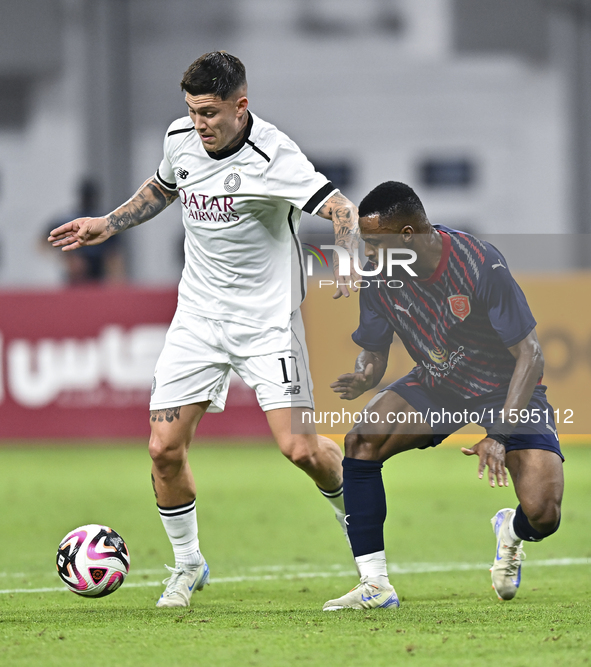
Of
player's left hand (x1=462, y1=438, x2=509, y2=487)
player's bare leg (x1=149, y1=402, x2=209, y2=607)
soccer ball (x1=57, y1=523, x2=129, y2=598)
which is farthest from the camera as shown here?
player's bare leg (x1=149, y1=402, x2=209, y2=607)

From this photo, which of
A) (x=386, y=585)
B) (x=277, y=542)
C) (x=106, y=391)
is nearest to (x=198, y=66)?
(x=386, y=585)

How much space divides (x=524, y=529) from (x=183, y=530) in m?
1.53

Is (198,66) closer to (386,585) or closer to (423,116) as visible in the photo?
(386,585)

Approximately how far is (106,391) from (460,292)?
23.6ft

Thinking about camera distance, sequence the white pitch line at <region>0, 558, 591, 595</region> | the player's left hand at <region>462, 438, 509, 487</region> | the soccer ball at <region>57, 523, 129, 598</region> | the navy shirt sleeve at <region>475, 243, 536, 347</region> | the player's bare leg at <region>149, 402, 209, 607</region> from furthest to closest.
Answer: the white pitch line at <region>0, 558, 591, 595</region> → the player's bare leg at <region>149, 402, 209, 607</region> → the soccer ball at <region>57, 523, 129, 598</region> → the navy shirt sleeve at <region>475, 243, 536, 347</region> → the player's left hand at <region>462, 438, 509, 487</region>

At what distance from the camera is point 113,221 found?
17.0 feet

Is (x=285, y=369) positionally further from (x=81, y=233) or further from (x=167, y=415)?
(x=81, y=233)

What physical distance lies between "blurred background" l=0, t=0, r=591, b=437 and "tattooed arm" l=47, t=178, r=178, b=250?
1804 centimetres

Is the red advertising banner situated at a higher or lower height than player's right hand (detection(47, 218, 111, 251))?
lower

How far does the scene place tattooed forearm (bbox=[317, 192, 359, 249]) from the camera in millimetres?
4504

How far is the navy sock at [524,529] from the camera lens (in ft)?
15.5

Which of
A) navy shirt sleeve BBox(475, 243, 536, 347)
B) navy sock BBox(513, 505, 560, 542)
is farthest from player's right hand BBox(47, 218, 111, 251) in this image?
navy sock BBox(513, 505, 560, 542)

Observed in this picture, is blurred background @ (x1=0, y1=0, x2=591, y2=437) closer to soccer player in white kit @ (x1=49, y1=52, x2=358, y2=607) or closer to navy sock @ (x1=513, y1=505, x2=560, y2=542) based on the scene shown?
soccer player in white kit @ (x1=49, y1=52, x2=358, y2=607)
